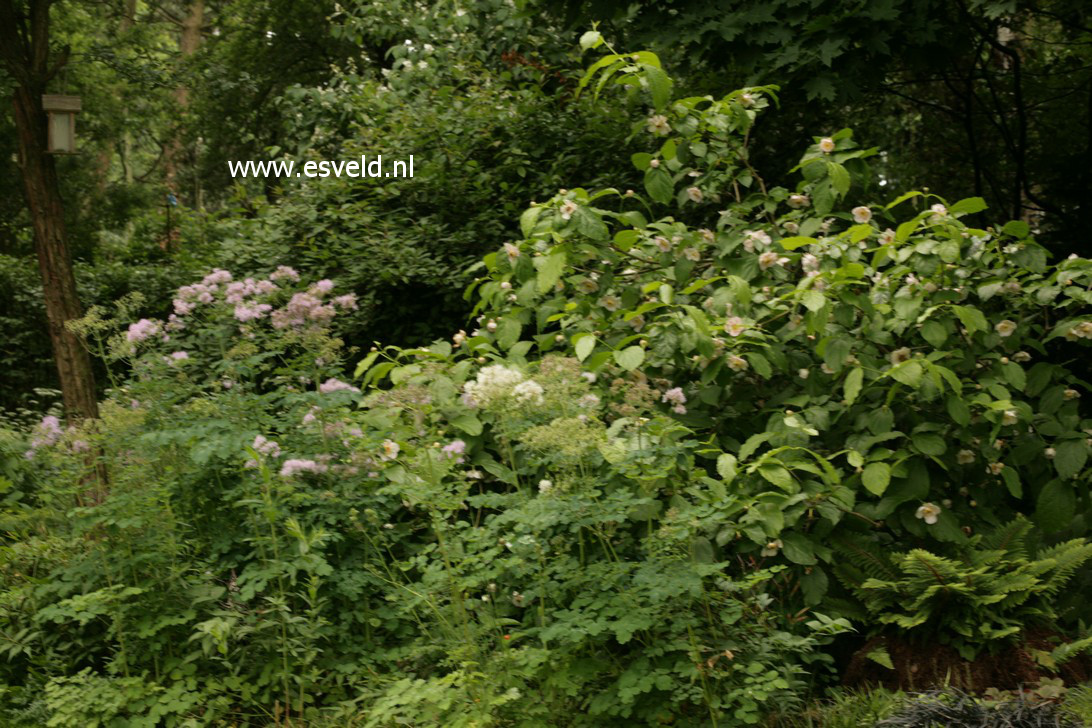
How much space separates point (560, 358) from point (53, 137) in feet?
14.8

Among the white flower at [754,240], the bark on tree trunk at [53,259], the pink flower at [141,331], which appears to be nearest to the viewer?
the pink flower at [141,331]

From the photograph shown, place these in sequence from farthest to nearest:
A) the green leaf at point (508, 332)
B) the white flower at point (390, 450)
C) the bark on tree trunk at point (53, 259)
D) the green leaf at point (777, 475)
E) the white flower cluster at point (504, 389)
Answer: the bark on tree trunk at point (53, 259) < the green leaf at point (508, 332) < the white flower at point (390, 450) < the green leaf at point (777, 475) < the white flower cluster at point (504, 389)

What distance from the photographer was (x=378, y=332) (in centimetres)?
741

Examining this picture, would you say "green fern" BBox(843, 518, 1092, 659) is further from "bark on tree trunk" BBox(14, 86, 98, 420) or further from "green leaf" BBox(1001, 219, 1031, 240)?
"bark on tree trunk" BBox(14, 86, 98, 420)

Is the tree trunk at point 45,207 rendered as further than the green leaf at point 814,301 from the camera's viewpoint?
Yes

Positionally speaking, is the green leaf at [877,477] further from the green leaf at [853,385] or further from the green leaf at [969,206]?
the green leaf at [969,206]

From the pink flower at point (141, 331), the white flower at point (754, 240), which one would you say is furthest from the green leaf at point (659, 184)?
the pink flower at point (141, 331)

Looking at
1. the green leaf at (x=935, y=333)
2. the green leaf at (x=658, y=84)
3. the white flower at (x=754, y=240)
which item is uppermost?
the green leaf at (x=658, y=84)

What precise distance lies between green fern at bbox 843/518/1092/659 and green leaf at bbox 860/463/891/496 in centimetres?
26

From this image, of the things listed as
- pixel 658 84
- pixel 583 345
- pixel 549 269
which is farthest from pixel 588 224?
pixel 658 84

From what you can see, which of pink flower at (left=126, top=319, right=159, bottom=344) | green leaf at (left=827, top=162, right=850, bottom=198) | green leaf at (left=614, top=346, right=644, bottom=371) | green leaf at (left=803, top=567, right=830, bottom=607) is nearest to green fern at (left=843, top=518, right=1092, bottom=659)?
green leaf at (left=803, top=567, right=830, bottom=607)

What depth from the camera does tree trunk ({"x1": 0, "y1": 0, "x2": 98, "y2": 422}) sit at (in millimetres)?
6004

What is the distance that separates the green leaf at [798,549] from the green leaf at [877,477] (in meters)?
0.32

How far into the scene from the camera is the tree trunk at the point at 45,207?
6.00 metres
